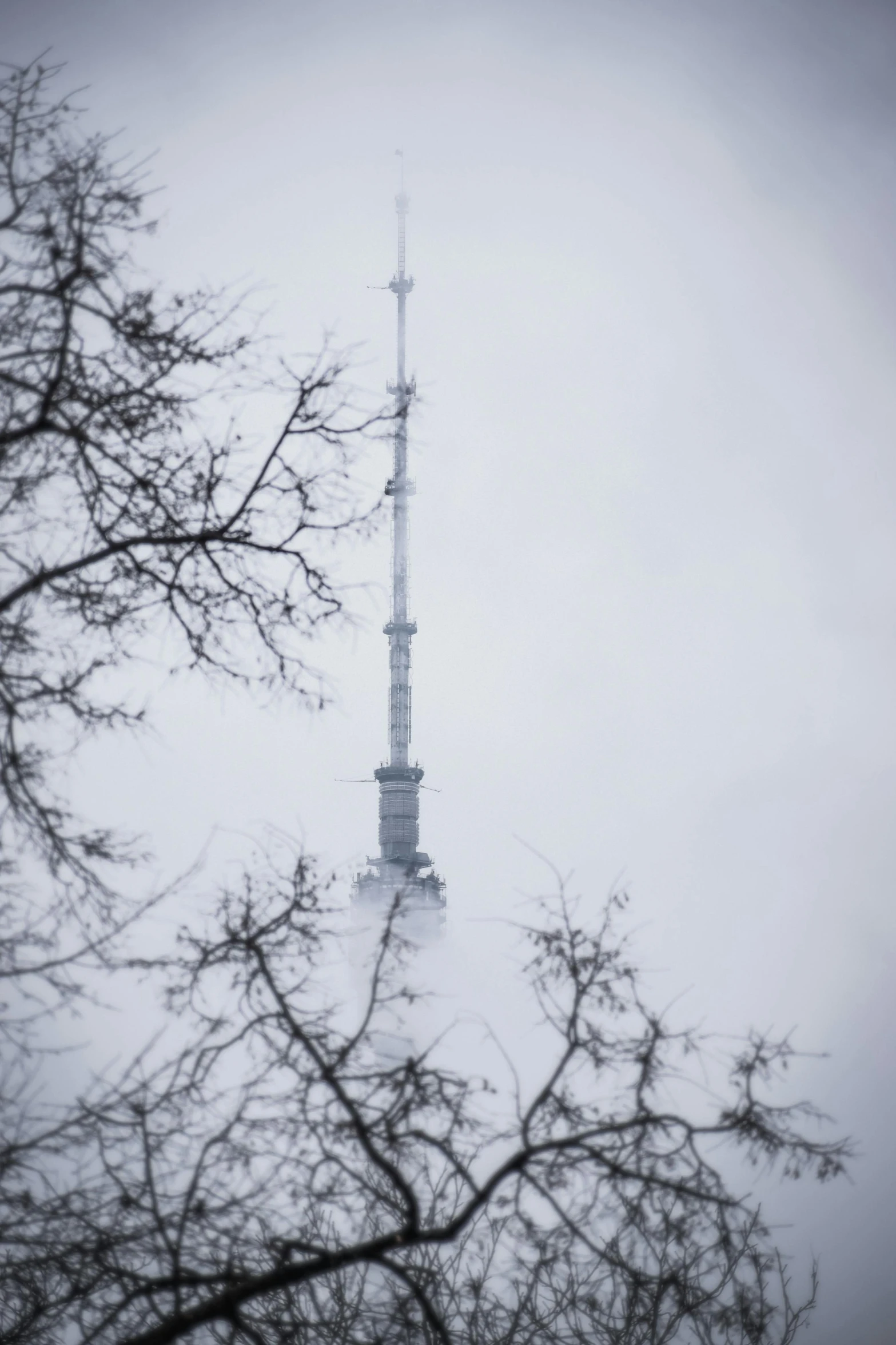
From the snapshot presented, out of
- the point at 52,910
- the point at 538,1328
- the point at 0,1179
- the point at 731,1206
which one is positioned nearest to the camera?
the point at 731,1206

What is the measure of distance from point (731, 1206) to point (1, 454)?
4.12m

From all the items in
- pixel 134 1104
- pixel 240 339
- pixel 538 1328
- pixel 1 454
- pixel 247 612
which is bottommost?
pixel 538 1328

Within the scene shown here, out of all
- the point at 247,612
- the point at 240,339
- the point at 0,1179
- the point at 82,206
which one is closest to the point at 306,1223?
the point at 0,1179

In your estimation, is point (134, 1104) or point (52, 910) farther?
point (52, 910)

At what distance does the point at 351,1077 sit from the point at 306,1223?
194 cm

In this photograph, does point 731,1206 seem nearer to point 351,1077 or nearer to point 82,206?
point 351,1077

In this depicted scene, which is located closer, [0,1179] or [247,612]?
[0,1179]

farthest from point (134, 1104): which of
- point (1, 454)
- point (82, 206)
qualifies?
point (82, 206)

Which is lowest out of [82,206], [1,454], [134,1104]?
[134,1104]

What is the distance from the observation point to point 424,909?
5410 mm

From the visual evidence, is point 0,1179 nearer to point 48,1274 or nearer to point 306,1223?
point 48,1274

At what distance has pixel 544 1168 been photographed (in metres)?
3.77

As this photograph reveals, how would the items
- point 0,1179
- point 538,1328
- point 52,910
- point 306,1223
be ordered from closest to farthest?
point 0,1179 → point 52,910 → point 306,1223 → point 538,1328

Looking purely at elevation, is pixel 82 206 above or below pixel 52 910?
above
